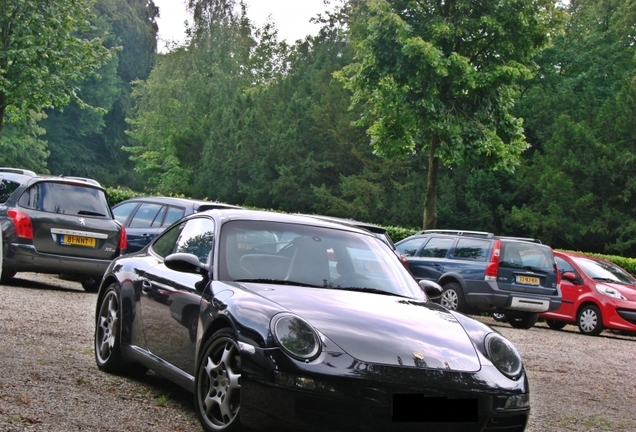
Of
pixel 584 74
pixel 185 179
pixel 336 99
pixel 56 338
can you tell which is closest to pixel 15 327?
pixel 56 338

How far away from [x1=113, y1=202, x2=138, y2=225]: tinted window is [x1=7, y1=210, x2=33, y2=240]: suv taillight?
Result: 9.02 ft

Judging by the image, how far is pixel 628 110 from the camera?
143ft

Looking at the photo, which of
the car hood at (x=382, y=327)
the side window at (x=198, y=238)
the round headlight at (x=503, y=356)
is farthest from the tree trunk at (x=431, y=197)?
the round headlight at (x=503, y=356)

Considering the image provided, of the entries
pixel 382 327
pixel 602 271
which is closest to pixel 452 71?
pixel 602 271

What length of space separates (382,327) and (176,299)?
1.62 m

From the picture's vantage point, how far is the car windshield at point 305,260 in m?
6.07

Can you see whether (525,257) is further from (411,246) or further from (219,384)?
(219,384)

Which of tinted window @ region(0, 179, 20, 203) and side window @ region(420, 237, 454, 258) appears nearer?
tinted window @ region(0, 179, 20, 203)

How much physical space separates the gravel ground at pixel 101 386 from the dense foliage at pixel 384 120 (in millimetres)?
13834

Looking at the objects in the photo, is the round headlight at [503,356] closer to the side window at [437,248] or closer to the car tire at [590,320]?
the side window at [437,248]

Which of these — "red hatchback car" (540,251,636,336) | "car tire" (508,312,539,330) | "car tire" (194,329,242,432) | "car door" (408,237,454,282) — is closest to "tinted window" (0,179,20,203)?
"car door" (408,237,454,282)

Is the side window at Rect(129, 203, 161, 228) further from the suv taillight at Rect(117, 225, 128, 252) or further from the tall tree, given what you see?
the tall tree

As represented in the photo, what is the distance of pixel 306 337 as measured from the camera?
5.01m

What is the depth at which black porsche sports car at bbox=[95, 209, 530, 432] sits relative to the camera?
481cm
